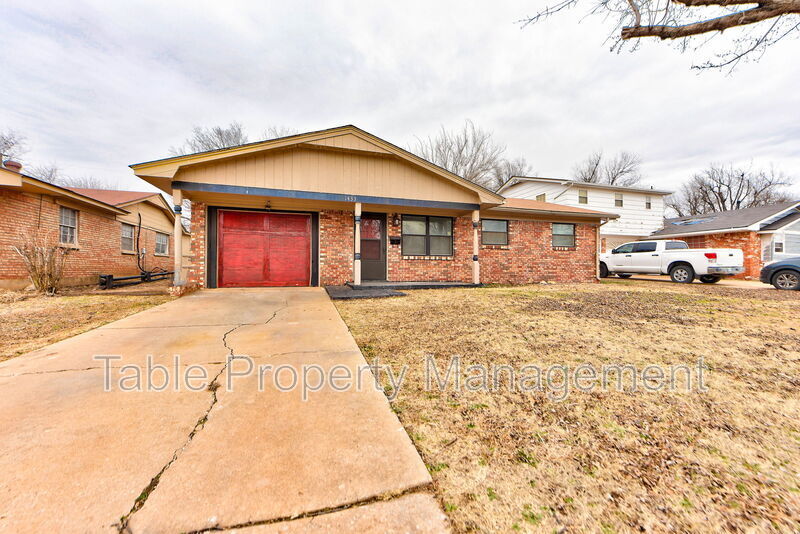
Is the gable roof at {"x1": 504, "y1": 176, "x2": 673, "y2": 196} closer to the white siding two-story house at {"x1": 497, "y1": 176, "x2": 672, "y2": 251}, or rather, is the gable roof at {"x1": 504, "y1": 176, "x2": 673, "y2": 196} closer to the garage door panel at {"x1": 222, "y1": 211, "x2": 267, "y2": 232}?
the white siding two-story house at {"x1": 497, "y1": 176, "x2": 672, "y2": 251}

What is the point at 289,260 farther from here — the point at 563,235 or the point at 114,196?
the point at 563,235

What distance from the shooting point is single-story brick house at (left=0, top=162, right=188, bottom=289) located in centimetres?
757

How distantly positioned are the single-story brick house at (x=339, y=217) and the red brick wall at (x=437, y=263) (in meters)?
0.03

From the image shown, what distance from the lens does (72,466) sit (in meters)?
1.25

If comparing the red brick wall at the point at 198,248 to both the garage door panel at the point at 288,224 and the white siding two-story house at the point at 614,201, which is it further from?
the white siding two-story house at the point at 614,201

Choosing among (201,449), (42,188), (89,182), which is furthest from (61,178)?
(201,449)

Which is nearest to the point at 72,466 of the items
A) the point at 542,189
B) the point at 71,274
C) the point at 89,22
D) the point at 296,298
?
the point at 296,298

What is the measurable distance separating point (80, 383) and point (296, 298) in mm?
4166

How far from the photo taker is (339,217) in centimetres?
874

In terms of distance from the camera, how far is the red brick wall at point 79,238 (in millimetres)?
7547

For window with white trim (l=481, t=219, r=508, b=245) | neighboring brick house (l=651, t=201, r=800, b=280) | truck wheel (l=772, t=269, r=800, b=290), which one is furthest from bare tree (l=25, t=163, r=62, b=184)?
neighboring brick house (l=651, t=201, r=800, b=280)

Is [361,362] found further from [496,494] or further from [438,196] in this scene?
[438,196]

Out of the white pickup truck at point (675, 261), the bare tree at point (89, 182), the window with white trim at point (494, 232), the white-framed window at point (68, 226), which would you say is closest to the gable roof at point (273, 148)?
the window with white trim at point (494, 232)

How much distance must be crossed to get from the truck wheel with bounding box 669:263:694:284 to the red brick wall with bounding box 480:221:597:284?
102 inches
